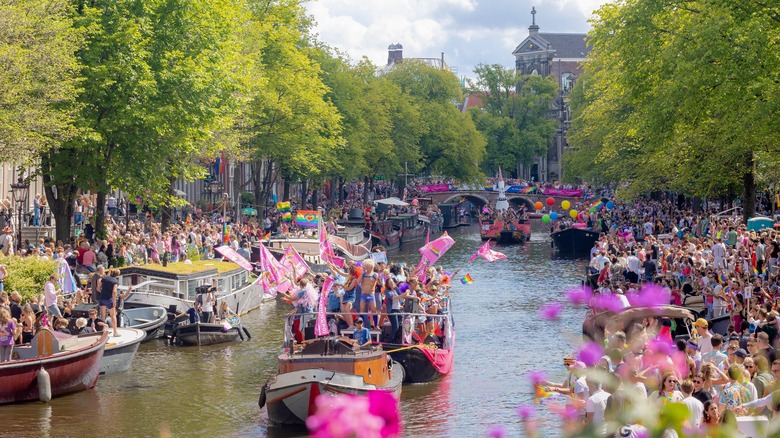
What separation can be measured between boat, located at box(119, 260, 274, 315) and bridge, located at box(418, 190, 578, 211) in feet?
218

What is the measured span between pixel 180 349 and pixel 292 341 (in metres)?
9.23

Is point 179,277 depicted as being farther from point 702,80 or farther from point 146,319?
point 702,80

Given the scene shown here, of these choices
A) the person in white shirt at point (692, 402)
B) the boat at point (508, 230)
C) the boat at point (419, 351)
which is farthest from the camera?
the boat at point (508, 230)

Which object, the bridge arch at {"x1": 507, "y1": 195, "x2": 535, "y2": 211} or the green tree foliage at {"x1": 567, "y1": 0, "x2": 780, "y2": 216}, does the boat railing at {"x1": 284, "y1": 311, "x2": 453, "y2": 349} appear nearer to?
the green tree foliage at {"x1": 567, "y1": 0, "x2": 780, "y2": 216}

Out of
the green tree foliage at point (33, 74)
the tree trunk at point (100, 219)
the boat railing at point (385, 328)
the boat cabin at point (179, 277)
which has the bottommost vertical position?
the boat railing at point (385, 328)

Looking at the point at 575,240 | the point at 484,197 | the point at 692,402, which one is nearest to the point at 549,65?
the point at 484,197

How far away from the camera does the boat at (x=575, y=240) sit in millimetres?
69875

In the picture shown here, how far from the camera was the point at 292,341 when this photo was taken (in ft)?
74.5

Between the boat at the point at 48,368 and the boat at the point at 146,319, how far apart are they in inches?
235

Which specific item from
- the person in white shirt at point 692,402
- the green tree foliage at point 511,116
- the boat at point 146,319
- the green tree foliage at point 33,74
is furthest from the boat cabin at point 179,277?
the green tree foliage at point 511,116

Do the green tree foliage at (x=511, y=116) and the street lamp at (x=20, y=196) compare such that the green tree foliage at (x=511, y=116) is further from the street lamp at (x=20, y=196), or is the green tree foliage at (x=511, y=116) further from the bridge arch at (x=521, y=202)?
the street lamp at (x=20, y=196)

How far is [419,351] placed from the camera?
1001 inches

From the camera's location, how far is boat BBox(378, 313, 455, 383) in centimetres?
2523

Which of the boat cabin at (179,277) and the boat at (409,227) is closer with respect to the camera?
the boat cabin at (179,277)
